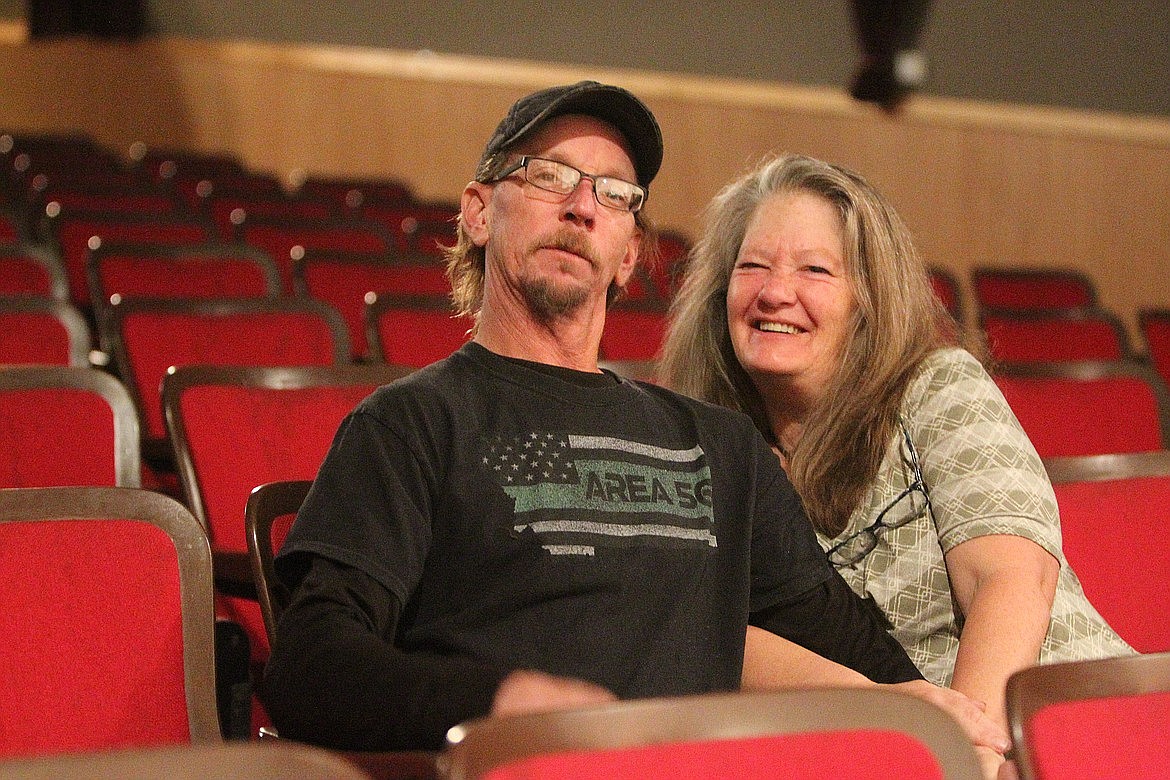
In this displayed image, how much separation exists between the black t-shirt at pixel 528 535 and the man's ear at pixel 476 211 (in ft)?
0.56

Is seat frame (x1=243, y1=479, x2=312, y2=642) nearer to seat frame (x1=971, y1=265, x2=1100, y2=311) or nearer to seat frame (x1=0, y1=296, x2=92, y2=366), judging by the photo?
seat frame (x1=0, y1=296, x2=92, y2=366)

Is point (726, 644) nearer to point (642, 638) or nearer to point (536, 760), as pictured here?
point (642, 638)

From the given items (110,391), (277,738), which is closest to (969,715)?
(277,738)

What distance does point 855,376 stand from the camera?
6.27 ft

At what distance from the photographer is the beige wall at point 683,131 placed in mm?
7078

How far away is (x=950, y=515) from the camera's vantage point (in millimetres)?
1774

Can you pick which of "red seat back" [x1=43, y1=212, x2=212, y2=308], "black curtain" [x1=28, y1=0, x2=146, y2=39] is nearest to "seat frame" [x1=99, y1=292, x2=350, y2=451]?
"red seat back" [x1=43, y1=212, x2=212, y2=308]

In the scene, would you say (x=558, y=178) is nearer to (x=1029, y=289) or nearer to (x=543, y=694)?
(x=543, y=694)

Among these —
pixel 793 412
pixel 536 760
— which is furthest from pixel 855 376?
pixel 536 760

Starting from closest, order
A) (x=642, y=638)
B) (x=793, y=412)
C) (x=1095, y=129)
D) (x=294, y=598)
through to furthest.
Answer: (x=294, y=598), (x=642, y=638), (x=793, y=412), (x=1095, y=129)

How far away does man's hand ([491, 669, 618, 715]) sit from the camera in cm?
109

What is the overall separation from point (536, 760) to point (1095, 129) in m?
6.72

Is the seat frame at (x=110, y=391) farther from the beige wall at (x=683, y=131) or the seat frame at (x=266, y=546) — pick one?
the beige wall at (x=683, y=131)

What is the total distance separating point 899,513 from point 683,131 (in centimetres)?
687
